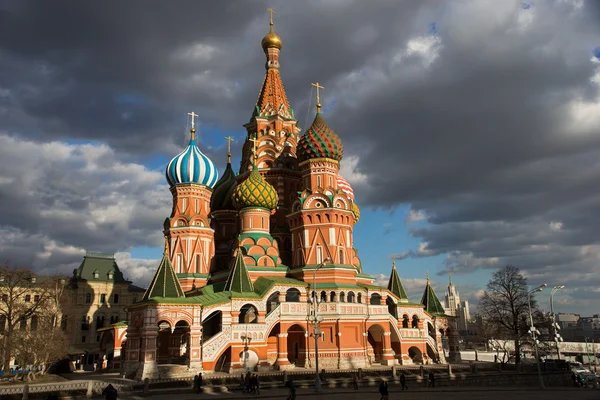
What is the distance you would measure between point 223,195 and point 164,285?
1694 cm

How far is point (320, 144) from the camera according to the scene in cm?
4091

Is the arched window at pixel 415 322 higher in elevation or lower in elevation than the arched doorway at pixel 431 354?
higher

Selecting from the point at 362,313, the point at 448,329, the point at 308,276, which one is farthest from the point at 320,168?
the point at 448,329

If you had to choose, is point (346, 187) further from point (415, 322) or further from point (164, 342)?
point (164, 342)

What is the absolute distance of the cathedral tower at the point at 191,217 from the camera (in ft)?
140

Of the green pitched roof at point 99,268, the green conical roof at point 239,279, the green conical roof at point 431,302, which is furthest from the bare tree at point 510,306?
the green pitched roof at point 99,268

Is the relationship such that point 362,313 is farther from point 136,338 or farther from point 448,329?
point 136,338

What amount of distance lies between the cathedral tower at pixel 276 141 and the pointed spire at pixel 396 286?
31.7 ft

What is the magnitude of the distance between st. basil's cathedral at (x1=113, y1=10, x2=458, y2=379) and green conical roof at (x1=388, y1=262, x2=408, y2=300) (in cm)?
10

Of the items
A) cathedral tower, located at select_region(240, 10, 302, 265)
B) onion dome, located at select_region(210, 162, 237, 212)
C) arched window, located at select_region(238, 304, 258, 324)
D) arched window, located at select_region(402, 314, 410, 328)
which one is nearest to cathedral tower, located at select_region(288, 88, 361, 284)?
cathedral tower, located at select_region(240, 10, 302, 265)

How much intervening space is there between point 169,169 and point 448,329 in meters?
29.0

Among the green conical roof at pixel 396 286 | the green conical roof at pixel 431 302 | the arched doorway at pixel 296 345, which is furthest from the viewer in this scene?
the green conical roof at pixel 431 302

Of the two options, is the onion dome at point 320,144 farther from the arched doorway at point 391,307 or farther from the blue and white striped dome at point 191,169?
the arched doorway at point 391,307

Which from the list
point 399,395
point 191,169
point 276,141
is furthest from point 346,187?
point 399,395
